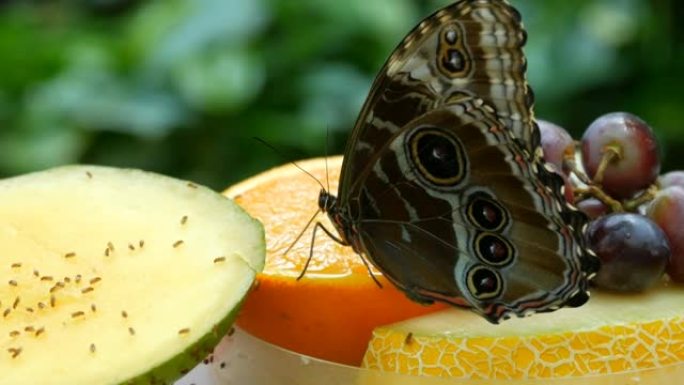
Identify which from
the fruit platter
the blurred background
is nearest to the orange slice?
the fruit platter

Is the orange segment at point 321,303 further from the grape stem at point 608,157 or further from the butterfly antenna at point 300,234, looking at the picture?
the grape stem at point 608,157

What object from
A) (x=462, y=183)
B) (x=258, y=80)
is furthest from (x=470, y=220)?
(x=258, y=80)

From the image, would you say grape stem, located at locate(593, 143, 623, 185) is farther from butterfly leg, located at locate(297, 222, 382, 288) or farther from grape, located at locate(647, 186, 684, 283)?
butterfly leg, located at locate(297, 222, 382, 288)

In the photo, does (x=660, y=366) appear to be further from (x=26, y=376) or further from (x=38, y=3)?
(x=38, y=3)

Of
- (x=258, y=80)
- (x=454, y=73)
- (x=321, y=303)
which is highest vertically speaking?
(x=454, y=73)

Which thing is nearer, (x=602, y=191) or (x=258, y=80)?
(x=602, y=191)

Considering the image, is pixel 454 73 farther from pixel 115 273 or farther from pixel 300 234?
pixel 115 273

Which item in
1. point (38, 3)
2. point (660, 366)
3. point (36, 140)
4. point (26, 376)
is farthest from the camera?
point (38, 3)

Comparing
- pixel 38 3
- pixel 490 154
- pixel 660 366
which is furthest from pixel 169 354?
pixel 38 3

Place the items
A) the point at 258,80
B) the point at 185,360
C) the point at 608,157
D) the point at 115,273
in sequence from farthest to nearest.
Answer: the point at 258,80
the point at 608,157
the point at 115,273
the point at 185,360
